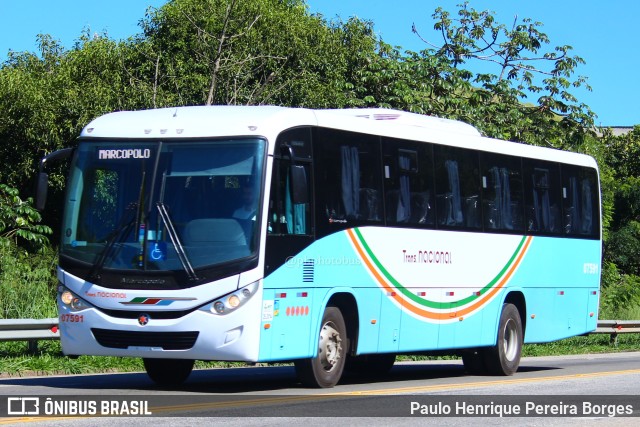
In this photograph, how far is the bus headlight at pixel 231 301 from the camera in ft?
40.3

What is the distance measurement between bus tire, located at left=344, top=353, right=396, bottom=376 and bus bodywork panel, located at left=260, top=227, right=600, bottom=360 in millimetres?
1493

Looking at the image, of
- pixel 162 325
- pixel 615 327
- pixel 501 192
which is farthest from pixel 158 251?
pixel 615 327

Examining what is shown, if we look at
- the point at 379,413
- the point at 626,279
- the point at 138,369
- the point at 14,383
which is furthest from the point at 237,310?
the point at 626,279

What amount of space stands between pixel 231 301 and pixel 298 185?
62.3 inches

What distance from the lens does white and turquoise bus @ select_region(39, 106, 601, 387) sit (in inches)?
489

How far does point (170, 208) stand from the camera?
1263cm

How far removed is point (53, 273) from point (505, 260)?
10276 mm

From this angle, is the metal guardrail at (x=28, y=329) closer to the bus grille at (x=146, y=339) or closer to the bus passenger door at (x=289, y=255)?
the bus grille at (x=146, y=339)

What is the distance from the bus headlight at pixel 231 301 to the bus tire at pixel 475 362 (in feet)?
22.5

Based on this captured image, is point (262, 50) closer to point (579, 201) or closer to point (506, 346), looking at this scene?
point (579, 201)

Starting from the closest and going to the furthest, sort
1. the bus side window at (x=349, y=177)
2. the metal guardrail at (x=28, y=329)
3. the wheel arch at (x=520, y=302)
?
the bus side window at (x=349, y=177) < the metal guardrail at (x=28, y=329) < the wheel arch at (x=520, y=302)

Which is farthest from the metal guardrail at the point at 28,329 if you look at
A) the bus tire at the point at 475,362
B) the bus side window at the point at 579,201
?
the bus side window at the point at 579,201

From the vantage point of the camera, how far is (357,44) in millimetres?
37156

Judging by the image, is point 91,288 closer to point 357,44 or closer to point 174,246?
point 174,246
